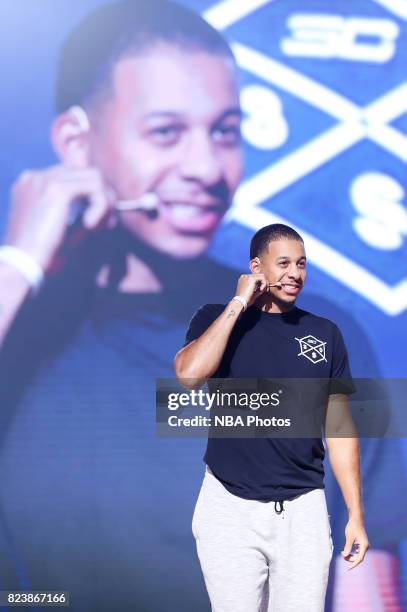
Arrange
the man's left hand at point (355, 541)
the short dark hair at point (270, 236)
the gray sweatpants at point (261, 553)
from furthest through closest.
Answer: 1. the short dark hair at point (270, 236)
2. the man's left hand at point (355, 541)
3. the gray sweatpants at point (261, 553)

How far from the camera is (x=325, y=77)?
355 centimetres

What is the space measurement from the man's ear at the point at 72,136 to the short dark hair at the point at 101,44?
4cm

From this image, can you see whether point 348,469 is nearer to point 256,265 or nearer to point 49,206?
point 256,265

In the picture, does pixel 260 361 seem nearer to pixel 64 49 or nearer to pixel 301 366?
pixel 301 366

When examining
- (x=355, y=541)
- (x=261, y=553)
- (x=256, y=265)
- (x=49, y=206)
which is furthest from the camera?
(x=49, y=206)

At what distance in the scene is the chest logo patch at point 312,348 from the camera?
2500 mm

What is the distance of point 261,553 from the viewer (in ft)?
7.70

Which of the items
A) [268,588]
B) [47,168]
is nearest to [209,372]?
[268,588]

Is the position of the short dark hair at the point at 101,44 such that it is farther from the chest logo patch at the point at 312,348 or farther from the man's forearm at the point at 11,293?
the chest logo patch at the point at 312,348

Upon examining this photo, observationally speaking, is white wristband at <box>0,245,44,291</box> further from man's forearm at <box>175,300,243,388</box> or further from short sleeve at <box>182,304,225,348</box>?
man's forearm at <box>175,300,243,388</box>

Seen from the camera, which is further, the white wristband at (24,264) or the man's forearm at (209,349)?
the white wristband at (24,264)

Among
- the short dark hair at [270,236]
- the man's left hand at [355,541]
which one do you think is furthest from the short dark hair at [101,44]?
the man's left hand at [355,541]

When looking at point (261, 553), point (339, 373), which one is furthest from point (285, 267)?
point (261, 553)

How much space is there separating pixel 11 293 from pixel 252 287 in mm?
1338
